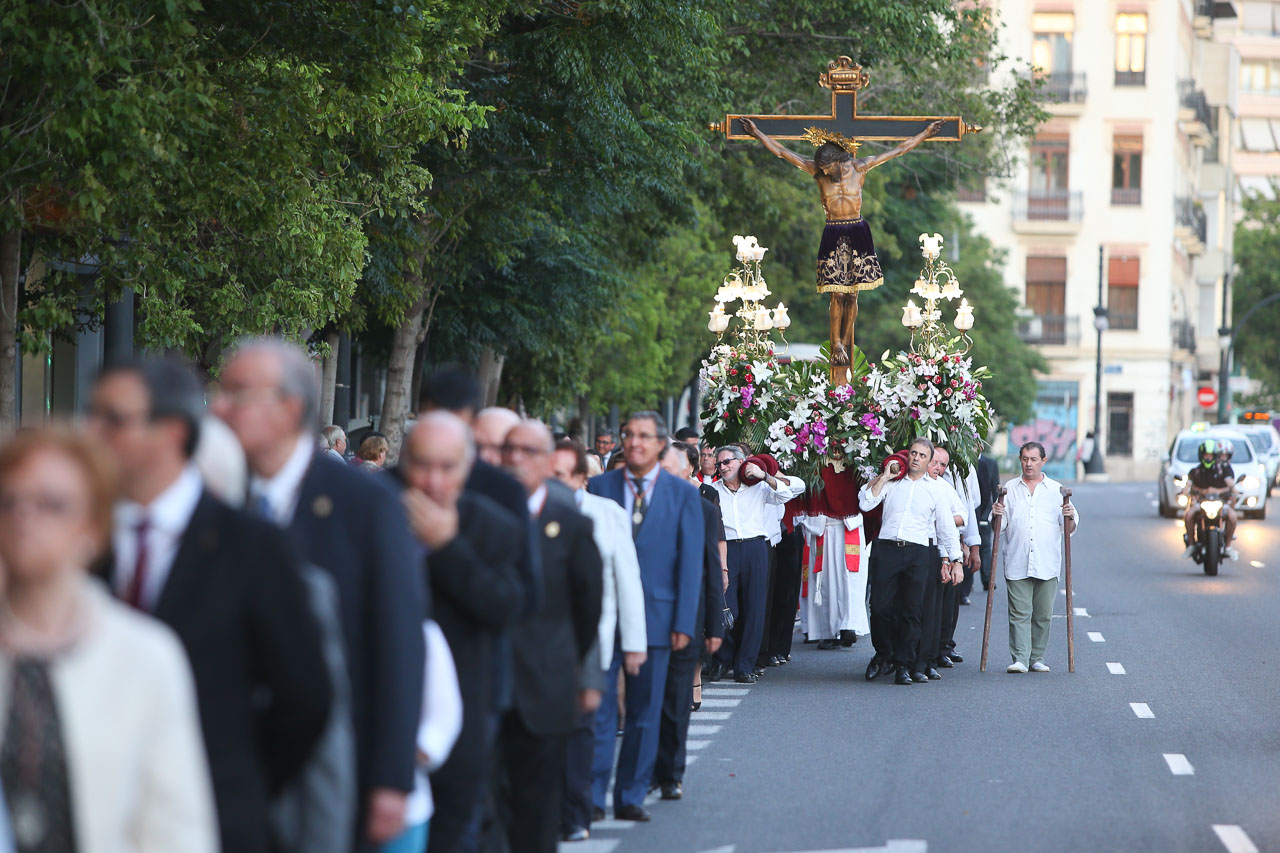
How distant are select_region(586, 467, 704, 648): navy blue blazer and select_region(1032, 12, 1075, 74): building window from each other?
198 ft

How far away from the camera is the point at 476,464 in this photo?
6438 millimetres

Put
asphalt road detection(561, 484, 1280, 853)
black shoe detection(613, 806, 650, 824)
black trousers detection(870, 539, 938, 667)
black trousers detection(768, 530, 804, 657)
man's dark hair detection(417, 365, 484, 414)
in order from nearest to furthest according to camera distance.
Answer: man's dark hair detection(417, 365, 484, 414) < asphalt road detection(561, 484, 1280, 853) < black shoe detection(613, 806, 650, 824) < black trousers detection(870, 539, 938, 667) < black trousers detection(768, 530, 804, 657)

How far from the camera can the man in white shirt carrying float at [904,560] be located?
14.6m

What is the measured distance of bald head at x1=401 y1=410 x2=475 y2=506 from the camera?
215 inches

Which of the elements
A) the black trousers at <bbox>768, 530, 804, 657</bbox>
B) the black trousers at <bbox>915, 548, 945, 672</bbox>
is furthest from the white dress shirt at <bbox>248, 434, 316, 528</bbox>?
the black trousers at <bbox>768, 530, 804, 657</bbox>

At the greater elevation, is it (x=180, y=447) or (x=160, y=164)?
(x=160, y=164)

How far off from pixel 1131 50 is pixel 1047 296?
8909mm

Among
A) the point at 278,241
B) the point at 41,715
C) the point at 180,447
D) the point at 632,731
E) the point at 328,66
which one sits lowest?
the point at 632,731

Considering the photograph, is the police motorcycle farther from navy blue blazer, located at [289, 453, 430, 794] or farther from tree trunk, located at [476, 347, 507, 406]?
navy blue blazer, located at [289, 453, 430, 794]

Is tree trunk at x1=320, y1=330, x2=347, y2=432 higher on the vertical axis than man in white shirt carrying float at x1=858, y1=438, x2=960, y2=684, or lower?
higher

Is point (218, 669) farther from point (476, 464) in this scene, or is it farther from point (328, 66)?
point (328, 66)

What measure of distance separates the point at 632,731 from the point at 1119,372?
2498 inches

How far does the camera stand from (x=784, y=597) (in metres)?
16.1

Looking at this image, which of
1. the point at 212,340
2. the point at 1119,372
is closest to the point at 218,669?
the point at 212,340
